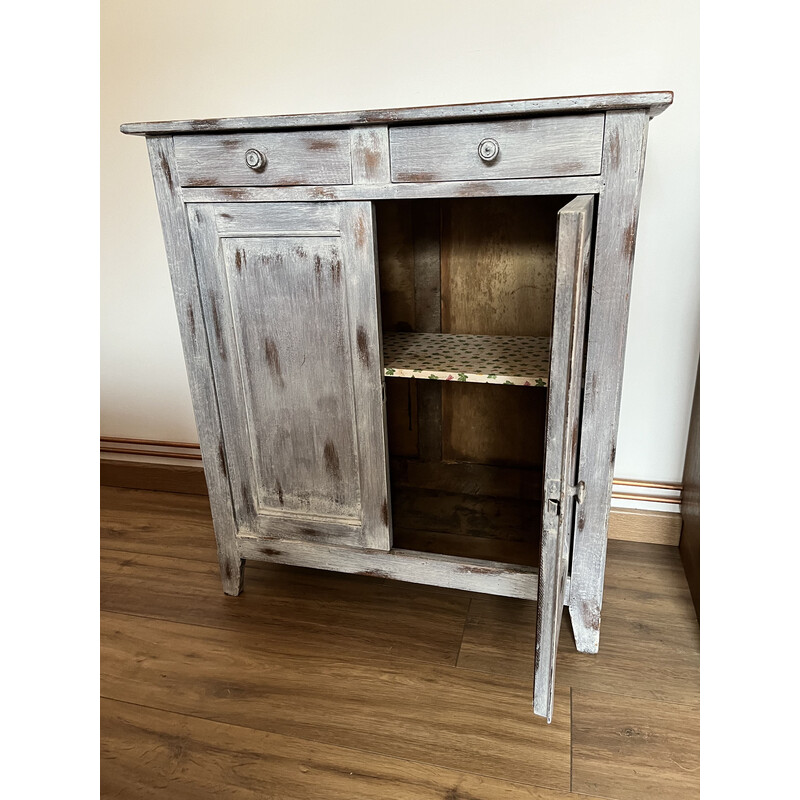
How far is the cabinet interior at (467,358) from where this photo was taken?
62.1 inches

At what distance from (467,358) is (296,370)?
0.40 m

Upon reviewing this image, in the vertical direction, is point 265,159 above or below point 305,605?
above

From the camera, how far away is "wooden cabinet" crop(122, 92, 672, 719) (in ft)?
3.43

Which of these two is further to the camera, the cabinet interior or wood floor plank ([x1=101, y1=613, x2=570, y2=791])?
the cabinet interior

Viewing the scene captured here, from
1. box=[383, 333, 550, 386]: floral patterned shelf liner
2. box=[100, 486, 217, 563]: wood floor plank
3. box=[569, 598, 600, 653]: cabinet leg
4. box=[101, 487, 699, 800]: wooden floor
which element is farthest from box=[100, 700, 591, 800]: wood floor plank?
box=[383, 333, 550, 386]: floral patterned shelf liner

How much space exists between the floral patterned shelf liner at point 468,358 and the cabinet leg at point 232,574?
60 centimetres

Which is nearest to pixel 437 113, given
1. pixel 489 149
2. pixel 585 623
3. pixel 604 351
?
pixel 489 149

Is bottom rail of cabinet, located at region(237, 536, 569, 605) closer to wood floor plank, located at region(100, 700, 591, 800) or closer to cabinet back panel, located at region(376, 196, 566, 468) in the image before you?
wood floor plank, located at region(100, 700, 591, 800)

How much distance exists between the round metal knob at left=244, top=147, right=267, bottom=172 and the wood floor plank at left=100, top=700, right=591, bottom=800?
3.44 feet

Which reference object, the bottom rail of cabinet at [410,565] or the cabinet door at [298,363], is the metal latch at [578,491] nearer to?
the bottom rail of cabinet at [410,565]

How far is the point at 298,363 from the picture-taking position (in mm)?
1336

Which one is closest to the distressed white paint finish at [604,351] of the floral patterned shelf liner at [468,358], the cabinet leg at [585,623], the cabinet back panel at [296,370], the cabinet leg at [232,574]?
the cabinet leg at [585,623]

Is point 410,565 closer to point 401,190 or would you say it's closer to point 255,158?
point 401,190
